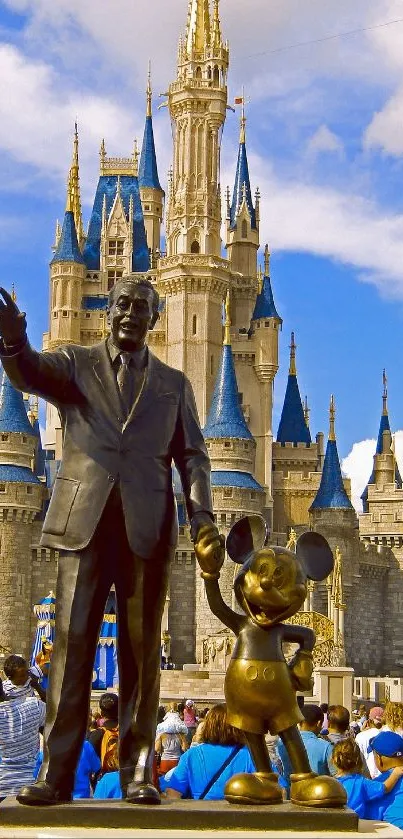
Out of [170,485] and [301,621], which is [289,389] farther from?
[170,485]

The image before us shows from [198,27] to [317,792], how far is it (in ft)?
195

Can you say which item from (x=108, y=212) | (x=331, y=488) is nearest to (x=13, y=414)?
(x=331, y=488)

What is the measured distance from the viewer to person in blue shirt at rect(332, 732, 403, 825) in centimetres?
753

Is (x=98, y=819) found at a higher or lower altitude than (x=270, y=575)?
lower

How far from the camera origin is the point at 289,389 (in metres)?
66.0

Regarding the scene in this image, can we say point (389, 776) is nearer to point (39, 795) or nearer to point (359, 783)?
point (359, 783)

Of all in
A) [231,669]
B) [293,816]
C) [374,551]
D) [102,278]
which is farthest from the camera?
[102,278]

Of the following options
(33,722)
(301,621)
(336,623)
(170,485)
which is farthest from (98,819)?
(336,623)

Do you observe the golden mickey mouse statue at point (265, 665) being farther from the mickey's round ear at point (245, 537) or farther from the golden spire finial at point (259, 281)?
the golden spire finial at point (259, 281)

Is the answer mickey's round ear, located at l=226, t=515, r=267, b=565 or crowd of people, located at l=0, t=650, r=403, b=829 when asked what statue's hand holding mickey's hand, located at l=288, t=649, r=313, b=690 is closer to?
mickey's round ear, located at l=226, t=515, r=267, b=565

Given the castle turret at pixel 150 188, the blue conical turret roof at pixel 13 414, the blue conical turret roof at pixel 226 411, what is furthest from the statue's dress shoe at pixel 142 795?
the castle turret at pixel 150 188

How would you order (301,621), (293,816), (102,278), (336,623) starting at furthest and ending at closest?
(102,278)
(336,623)
(301,621)
(293,816)

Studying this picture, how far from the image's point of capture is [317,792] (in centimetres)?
575

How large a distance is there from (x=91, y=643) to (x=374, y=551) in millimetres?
51707
